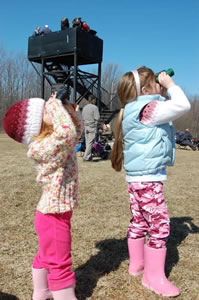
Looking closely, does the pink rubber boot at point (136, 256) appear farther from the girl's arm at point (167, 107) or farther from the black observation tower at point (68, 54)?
the black observation tower at point (68, 54)

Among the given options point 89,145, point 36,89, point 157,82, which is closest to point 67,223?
point 157,82

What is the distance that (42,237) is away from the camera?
160 centimetres

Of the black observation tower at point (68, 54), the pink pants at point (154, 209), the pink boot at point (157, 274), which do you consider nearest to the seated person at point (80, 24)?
the black observation tower at point (68, 54)

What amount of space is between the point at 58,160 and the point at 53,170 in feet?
0.22

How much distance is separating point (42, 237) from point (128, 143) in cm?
81

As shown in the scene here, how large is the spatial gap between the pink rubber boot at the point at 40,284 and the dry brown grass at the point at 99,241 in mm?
162

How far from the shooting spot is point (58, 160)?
60.7 inches

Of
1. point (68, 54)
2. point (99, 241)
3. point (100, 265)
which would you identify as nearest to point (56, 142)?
point (100, 265)

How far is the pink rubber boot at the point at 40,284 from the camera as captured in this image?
1.68 m

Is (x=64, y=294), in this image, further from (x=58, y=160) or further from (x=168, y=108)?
(x=168, y=108)

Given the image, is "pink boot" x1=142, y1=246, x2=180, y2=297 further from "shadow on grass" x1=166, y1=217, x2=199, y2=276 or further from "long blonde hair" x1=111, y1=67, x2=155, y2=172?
"long blonde hair" x1=111, y1=67, x2=155, y2=172

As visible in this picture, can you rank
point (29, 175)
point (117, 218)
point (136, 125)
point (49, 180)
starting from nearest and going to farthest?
point (49, 180), point (136, 125), point (117, 218), point (29, 175)

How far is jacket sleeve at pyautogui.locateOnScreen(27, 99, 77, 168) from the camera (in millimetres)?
1493

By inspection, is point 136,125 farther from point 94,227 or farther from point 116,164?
point 94,227
